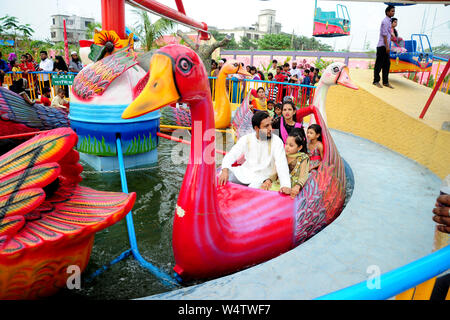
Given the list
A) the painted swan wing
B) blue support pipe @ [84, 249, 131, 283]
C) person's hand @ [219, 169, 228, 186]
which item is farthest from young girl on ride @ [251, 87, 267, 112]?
the painted swan wing

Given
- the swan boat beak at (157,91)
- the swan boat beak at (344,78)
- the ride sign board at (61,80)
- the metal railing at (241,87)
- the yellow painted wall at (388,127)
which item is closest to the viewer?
the swan boat beak at (157,91)

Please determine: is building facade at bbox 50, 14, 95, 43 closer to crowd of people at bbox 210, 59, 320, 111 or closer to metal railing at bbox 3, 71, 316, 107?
metal railing at bbox 3, 71, 316, 107

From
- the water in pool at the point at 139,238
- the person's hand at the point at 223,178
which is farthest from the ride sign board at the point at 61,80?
the person's hand at the point at 223,178

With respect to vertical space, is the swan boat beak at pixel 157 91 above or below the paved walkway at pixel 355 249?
above

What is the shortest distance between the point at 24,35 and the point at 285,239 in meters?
30.3

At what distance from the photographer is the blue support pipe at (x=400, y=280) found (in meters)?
0.78

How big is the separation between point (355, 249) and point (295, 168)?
106cm

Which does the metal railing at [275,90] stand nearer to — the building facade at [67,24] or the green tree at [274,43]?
the green tree at [274,43]

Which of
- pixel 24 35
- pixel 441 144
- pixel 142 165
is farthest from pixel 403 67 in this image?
pixel 24 35

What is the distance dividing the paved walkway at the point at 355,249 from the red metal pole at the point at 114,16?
3.58 m

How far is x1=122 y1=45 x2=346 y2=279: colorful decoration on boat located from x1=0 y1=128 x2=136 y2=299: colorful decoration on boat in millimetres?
444

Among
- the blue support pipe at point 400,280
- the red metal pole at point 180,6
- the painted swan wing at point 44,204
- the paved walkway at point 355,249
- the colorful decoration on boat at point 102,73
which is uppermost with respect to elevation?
the red metal pole at point 180,6

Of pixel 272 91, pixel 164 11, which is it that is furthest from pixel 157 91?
pixel 272 91

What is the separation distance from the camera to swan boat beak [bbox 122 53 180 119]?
5.50ft
